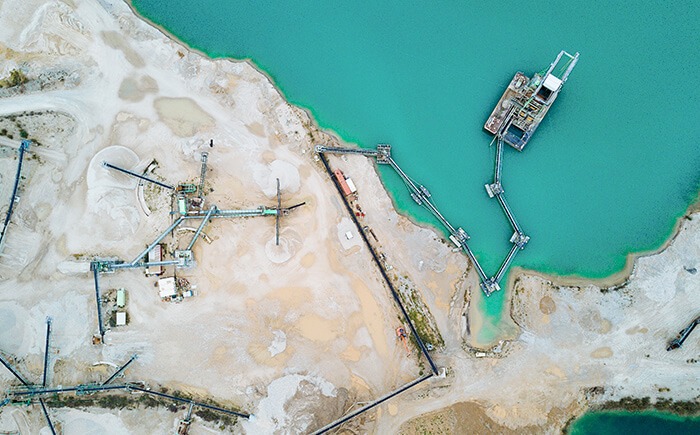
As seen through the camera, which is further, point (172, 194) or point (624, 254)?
point (624, 254)

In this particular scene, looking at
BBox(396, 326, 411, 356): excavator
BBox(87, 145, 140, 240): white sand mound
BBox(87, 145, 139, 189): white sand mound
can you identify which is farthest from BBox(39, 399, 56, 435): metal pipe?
BBox(396, 326, 411, 356): excavator

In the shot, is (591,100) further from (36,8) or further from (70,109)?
(36,8)

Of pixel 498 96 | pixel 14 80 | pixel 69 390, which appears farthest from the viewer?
pixel 498 96

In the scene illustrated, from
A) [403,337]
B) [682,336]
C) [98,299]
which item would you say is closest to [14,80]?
[98,299]

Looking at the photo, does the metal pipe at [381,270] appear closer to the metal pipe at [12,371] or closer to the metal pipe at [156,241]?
the metal pipe at [156,241]

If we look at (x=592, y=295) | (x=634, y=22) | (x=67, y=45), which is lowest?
(x=67, y=45)

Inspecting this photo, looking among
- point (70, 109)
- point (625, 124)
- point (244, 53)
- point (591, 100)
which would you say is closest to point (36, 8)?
point (70, 109)

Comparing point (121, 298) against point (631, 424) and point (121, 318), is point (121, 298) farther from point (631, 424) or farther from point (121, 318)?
point (631, 424)
